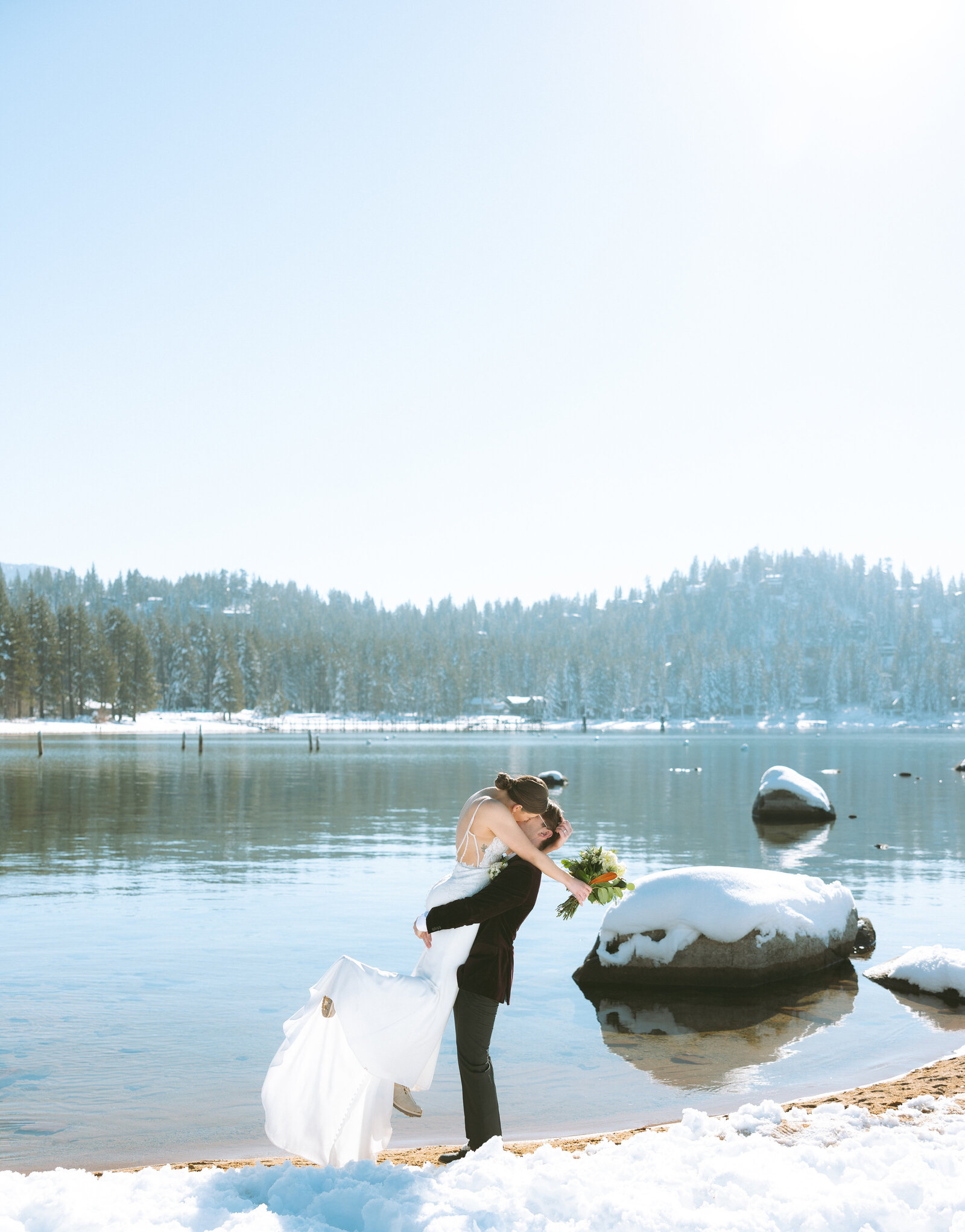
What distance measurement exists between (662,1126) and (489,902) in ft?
12.8

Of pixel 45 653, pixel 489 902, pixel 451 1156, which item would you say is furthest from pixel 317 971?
pixel 45 653

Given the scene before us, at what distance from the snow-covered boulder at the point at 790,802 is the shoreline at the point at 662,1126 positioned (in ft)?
85.9

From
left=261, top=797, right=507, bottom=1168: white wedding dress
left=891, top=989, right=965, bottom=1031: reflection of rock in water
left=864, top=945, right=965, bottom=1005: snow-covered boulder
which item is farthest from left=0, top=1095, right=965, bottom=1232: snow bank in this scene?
left=864, top=945, right=965, bottom=1005: snow-covered boulder

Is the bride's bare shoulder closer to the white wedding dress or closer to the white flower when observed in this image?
the white wedding dress

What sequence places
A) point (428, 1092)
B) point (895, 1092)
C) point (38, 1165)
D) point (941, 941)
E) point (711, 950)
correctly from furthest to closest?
point (941, 941)
point (711, 950)
point (428, 1092)
point (895, 1092)
point (38, 1165)

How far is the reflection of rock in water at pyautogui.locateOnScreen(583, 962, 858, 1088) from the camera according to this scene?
10.7 meters

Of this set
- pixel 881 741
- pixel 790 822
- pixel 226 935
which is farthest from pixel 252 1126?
pixel 881 741

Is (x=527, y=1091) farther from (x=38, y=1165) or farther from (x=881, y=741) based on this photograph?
(x=881, y=741)

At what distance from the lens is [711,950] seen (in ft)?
44.1

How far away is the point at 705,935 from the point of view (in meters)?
13.5

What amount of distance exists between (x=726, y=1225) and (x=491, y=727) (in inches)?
7199

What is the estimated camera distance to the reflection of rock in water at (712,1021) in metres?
10.7

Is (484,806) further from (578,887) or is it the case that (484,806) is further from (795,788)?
(795,788)

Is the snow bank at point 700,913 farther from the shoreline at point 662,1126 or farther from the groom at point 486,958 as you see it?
the groom at point 486,958
